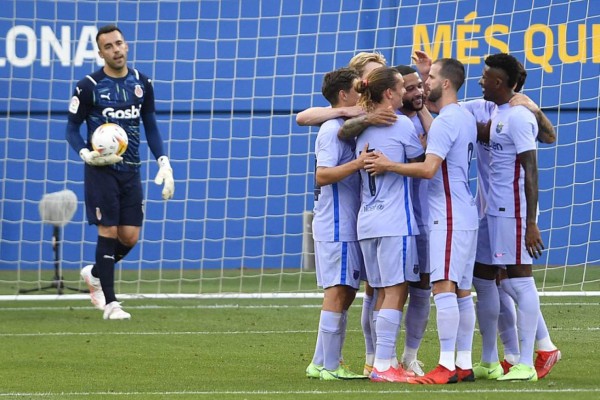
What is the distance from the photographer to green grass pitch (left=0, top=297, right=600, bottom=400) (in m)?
5.76

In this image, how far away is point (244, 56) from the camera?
1473cm

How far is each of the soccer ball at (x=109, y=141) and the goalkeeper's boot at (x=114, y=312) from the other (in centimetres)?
120

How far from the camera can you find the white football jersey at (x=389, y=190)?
6152 millimetres

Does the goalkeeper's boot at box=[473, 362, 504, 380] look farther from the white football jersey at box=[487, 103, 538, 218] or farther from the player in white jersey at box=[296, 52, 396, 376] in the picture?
the white football jersey at box=[487, 103, 538, 218]

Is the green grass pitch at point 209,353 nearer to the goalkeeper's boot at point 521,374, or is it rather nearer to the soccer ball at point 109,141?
the goalkeeper's boot at point 521,374

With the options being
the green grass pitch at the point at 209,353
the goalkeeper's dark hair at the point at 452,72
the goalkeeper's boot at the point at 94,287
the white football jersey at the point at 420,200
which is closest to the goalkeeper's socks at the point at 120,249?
the goalkeeper's boot at the point at 94,287

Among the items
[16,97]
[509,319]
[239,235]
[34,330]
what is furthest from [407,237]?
[16,97]

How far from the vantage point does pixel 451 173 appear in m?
6.14

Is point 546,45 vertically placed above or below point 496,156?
above

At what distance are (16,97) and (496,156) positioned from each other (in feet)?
32.8

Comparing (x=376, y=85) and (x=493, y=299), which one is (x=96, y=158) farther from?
(x=493, y=299)

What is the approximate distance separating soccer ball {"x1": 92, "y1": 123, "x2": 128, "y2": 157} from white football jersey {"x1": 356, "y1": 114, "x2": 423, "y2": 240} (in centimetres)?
367

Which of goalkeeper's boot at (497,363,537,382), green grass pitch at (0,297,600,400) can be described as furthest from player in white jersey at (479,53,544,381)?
green grass pitch at (0,297,600,400)

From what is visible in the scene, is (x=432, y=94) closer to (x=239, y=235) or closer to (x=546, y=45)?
(x=546, y=45)
